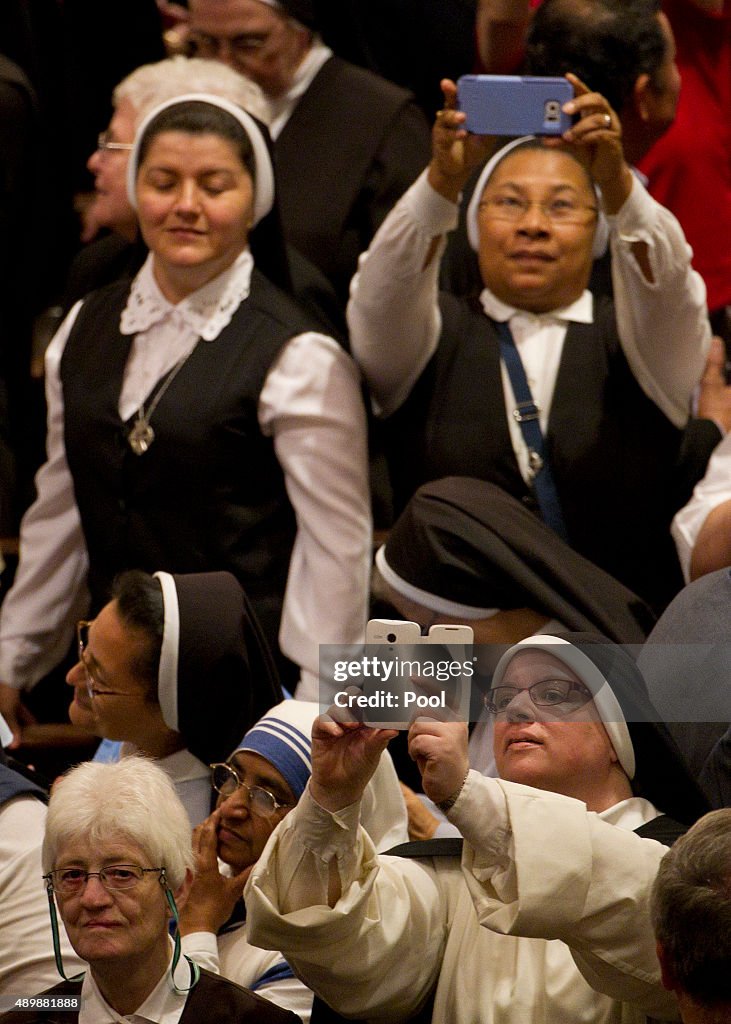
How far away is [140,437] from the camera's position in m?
4.04

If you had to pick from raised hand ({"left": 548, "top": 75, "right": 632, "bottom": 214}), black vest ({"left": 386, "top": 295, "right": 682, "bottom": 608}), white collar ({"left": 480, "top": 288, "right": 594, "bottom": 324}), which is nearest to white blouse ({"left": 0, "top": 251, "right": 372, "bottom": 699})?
black vest ({"left": 386, "top": 295, "right": 682, "bottom": 608})

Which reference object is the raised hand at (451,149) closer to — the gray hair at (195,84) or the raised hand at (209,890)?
the gray hair at (195,84)

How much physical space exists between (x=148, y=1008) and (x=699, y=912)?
88cm

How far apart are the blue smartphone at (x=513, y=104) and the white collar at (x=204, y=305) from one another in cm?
65

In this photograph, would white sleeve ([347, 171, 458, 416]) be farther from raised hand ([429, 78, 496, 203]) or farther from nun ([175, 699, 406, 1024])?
nun ([175, 699, 406, 1024])

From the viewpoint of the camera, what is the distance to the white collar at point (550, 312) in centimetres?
402

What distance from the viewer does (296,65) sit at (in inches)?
185

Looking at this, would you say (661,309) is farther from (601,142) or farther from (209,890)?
(209,890)

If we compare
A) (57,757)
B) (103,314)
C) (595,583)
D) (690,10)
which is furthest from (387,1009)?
(690,10)

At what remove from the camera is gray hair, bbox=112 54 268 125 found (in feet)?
14.0

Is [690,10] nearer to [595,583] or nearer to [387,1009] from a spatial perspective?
[595,583]

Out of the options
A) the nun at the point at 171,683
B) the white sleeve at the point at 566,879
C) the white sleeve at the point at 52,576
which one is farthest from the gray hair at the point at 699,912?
the white sleeve at the point at 52,576

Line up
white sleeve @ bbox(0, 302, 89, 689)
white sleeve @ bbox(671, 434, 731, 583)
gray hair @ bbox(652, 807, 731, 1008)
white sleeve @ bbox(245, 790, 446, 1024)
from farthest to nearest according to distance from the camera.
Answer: white sleeve @ bbox(0, 302, 89, 689), white sleeve @ bbox(671, 434, 731, 583), white sleeve @ bbox(245, 790, 446, 1024), gray hair @ bbox(652, 807, 731, 1008)

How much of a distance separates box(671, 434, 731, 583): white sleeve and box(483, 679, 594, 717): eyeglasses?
956mm
